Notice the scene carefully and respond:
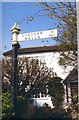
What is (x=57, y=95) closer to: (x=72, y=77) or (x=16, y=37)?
(x=72, y=77)

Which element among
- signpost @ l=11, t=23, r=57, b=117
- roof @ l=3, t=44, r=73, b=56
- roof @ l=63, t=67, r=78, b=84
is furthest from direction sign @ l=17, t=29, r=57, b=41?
roof @ l=63, t=67, r=78, b=84

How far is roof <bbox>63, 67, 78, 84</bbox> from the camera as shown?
3674 mm

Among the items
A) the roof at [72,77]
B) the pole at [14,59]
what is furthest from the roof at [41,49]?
the roof at [72,77]

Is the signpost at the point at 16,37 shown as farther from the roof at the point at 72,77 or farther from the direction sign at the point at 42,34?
the roof at the point at 72,77

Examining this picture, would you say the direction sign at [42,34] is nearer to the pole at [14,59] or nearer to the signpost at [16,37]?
the signpost at [16,37]

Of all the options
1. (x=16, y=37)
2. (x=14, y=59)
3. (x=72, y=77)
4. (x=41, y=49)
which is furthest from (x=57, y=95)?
(x=16, y=37)

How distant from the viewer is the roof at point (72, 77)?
3.67 m

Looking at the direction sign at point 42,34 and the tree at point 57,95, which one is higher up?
the direction sign at point 42,34

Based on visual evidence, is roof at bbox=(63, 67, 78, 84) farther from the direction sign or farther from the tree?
the direction sign

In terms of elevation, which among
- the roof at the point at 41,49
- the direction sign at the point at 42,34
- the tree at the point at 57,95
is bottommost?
the tree at the point at 57,95

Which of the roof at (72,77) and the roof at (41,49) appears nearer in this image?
the roof at (72,77)

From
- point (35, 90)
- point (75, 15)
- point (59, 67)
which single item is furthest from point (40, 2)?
point (35, 90)

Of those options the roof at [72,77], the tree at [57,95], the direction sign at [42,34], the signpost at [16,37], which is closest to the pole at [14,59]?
the signpost at [16,37]

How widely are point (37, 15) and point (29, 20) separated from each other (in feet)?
0.44
